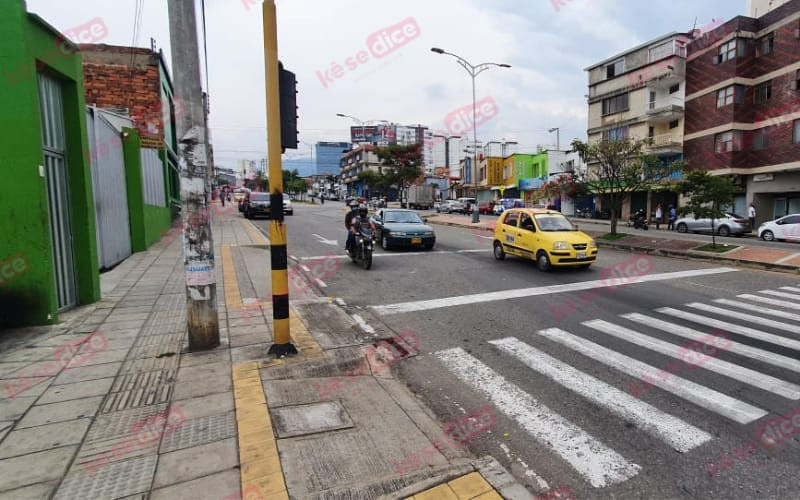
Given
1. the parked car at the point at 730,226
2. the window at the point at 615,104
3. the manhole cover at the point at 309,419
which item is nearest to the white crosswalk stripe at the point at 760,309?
the manhole cover at the point at 309,419

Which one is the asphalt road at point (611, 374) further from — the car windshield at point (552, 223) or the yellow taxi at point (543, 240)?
the car windshield at point (552, 223)

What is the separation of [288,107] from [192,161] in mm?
1187

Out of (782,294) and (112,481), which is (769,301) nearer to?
(782,294)

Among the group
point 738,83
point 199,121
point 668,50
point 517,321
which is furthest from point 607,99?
point 199,121

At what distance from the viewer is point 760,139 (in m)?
28.2

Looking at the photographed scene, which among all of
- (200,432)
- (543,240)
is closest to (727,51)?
(543,240)

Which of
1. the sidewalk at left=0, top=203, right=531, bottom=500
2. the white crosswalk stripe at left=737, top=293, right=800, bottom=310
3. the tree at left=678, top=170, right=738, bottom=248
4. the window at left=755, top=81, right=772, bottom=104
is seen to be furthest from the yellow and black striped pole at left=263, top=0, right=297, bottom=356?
the window at left=755, top=81, right=772, bottom=104

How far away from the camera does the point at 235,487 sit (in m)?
2.75

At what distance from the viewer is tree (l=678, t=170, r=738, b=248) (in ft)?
47.6

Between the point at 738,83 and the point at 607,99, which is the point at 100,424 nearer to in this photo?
the point at 738,83

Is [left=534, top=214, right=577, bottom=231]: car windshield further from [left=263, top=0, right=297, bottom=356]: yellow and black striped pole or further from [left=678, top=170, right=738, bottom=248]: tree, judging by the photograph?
[left=263, top=0, right=297, bottom=356]: yellow and black striped pole

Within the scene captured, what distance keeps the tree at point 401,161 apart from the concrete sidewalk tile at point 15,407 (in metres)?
43.5

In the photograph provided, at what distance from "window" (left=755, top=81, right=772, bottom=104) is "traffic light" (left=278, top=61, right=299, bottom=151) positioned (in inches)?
1350

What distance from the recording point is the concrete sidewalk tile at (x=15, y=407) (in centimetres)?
359
